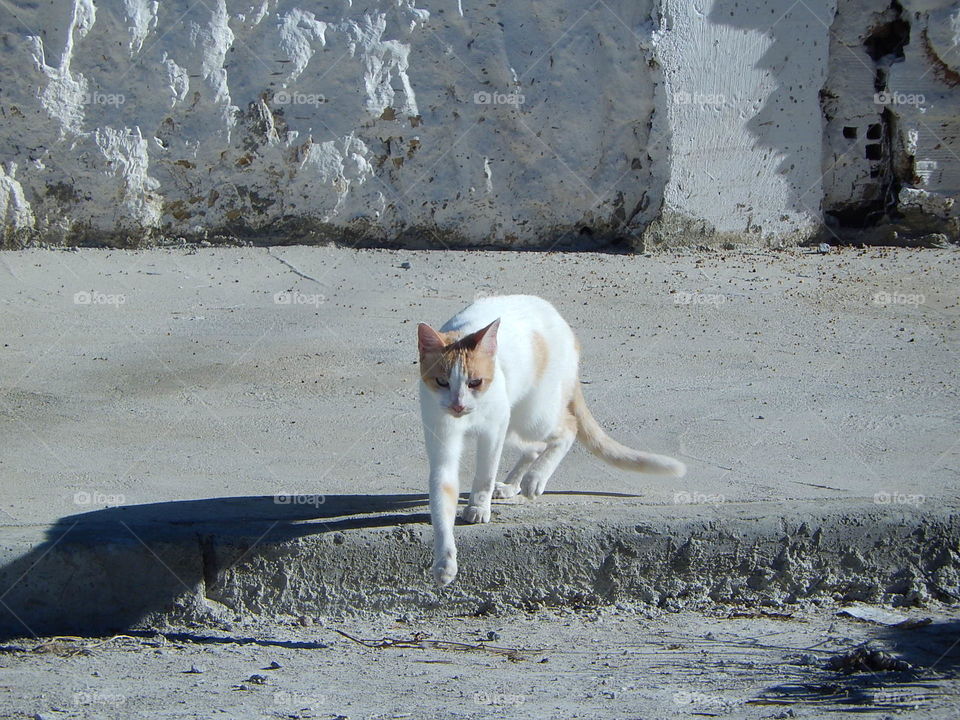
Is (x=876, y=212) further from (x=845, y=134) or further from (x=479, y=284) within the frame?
(x=479, y=284)

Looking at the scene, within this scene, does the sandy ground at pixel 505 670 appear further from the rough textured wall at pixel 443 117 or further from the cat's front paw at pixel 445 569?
the rough textured wall at pixel 443 117

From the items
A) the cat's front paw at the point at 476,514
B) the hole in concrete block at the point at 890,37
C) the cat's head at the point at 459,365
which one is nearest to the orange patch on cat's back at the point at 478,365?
the cat's head at the point at 459,365

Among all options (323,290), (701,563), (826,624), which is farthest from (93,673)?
(323,290)

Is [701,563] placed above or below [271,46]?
below

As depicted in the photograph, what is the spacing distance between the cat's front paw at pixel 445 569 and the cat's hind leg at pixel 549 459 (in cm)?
86

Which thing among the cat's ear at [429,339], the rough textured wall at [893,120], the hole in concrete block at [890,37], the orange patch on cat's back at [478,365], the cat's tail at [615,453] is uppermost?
the hole in concrete block at [890,37]

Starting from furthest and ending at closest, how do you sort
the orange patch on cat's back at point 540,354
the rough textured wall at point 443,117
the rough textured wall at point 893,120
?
1. the rough textured wall at point 893,120
2. the rough textured wall at point 443,117
3. the orange patch on cat's back at point 540,354

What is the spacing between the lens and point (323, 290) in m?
7.73

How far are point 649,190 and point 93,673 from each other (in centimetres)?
602

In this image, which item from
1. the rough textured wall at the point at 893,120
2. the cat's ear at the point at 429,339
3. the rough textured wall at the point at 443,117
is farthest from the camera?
the rough textured wall at the point at 893,120

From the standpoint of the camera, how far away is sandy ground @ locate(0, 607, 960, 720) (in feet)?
10.7

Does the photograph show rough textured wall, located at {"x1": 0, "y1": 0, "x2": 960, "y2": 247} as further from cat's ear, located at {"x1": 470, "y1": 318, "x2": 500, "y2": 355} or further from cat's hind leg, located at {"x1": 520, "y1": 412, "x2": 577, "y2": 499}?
cat's ear, located at {"x1": 470, "y1": 318, "x2": 500, "y2": 355}

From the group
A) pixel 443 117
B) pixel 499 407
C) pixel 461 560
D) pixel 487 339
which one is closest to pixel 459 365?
pixel 487 339

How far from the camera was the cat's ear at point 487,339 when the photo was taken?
3.91 m
